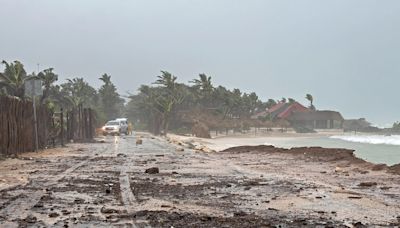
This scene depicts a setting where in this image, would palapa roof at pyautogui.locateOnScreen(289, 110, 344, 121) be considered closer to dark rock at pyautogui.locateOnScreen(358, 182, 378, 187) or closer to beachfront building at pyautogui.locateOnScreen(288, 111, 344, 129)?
beachfront building at pyautogui.locateOnScreen(288, 111, 344, 129)

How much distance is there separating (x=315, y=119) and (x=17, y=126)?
90497 mm

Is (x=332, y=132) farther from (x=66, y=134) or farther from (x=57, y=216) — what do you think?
(x=57, y=216)

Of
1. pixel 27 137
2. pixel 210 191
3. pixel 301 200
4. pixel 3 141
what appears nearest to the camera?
pixel 301 200

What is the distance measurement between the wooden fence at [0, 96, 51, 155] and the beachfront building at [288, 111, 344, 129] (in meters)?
83.9

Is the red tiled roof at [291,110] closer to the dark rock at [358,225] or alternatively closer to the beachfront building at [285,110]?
the beachfront building at [285,110]

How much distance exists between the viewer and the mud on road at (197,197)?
739 cm

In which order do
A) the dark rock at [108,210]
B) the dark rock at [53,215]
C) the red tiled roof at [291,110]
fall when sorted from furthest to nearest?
1. the red tiled roof at [291,110]
2. the dark rock at [108,210]
3. the dark rock at [53,215]

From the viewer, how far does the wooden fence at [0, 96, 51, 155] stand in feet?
63.1

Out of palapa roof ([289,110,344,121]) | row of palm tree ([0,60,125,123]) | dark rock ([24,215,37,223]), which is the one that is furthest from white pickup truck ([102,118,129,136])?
palapa roof ([289,110,344,121])

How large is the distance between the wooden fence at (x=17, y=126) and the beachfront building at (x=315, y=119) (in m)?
83.9

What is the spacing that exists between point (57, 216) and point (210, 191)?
3.71 meters

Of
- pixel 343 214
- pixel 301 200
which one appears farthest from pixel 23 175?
pixel 343 214

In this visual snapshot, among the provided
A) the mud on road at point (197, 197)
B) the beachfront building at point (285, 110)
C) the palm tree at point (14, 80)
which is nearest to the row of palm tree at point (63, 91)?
the palm tree at point (14, 80)

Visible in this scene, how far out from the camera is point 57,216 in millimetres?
7629
